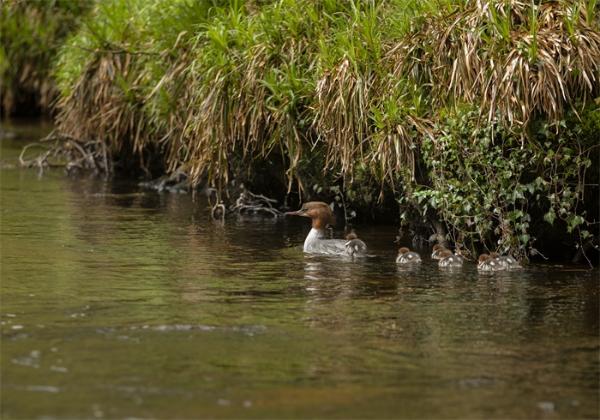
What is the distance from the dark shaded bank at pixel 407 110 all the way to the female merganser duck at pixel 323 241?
1.62 feet

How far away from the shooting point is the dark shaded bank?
37.7 feet

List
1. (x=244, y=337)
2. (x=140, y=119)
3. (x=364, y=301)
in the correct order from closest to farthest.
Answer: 1. (x=244, y=337)
2. (x=364, y=301)
3. (x=140, y=119)

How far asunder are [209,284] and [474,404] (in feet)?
13.5

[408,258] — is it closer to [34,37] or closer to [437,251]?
[437,251]

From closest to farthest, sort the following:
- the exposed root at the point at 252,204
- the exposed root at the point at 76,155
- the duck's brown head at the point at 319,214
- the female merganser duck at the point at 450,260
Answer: the female merganser duck at the point at 450,260 → the duck's brown head at the point at 319,214 → the exposed root at the point at 252,204 → the exposed root at the point at 76,155

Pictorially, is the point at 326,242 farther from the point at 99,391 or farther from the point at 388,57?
the point at 99,391

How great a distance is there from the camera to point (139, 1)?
60.9 feet

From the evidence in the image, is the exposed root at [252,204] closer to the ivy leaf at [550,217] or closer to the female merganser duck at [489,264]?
the female merganser duck at [489,264]

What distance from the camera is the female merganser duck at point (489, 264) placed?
11.5 meters

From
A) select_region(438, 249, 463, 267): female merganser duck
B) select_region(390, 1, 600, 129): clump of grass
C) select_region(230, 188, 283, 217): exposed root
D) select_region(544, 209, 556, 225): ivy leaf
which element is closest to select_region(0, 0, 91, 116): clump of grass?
select_region(230, 188, 283, 217): exposed root

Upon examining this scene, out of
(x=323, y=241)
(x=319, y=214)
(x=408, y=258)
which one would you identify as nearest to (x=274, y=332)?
(x=408, y=258)

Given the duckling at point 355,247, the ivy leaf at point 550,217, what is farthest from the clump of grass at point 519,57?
the duckling at point 355,247

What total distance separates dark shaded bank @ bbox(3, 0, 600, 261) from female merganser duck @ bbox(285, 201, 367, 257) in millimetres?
493

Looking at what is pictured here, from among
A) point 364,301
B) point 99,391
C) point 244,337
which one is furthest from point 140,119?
point 99,391
